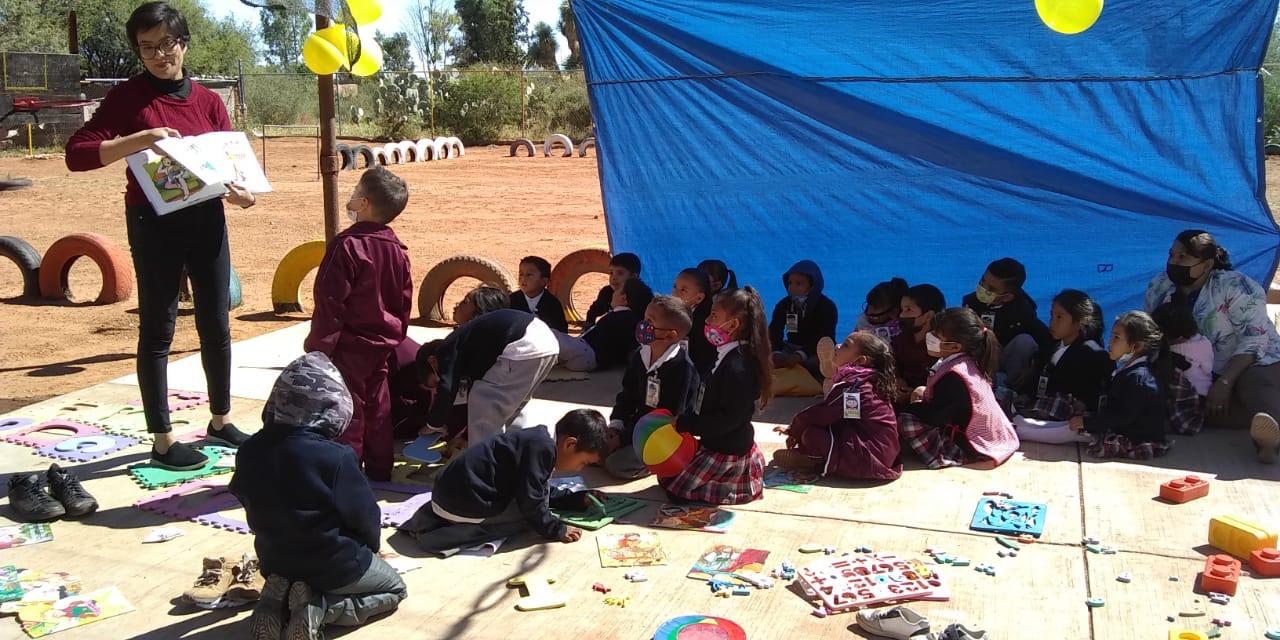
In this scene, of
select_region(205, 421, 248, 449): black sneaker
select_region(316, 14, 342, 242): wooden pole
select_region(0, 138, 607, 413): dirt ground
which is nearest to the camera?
select_region(205, 421, 248, 449): black sneaker

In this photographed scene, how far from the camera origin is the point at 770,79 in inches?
302

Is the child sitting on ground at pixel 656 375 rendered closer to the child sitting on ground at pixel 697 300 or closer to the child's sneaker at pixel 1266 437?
the child sitting on ground at pixel 697 300

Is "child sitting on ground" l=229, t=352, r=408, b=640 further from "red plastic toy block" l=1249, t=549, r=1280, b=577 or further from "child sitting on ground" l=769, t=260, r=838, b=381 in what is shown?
"child sitting on ground" l=769, t=260, r=838, b=381

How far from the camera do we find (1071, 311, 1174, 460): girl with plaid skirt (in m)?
5.68

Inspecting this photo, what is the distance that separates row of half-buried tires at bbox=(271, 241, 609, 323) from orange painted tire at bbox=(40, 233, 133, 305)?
1937 mm

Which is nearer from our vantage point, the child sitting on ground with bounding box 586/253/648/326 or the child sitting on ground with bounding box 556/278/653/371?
the child sitting on ground with bounding box 556/278/653/371

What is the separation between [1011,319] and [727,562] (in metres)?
3.28

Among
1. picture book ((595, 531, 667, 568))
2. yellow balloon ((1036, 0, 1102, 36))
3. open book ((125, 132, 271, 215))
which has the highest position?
yellow balloon ((1036, 0, 1102, 36))

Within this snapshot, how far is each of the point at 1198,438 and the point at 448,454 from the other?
162 inches

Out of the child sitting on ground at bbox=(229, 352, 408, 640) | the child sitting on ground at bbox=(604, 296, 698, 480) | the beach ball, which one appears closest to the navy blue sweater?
the child sitting on ground at bbox=(229, 352, 408, 640)

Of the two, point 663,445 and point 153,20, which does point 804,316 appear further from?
point 153,20

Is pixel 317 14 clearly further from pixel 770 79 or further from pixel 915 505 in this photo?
pixel 915 505

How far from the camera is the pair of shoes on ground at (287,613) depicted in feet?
12.1

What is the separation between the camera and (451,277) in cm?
909
